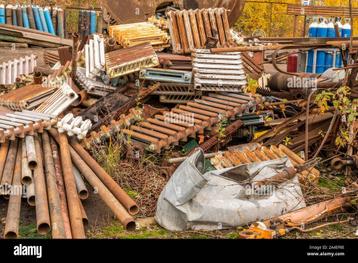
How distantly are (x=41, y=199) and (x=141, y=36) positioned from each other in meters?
4.82

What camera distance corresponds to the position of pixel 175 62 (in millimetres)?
9812

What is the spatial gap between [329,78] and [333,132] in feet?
3.97

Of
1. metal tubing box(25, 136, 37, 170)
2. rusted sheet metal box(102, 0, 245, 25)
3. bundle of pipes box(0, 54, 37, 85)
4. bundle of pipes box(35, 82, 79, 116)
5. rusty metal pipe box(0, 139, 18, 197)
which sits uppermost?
rusted sheet metal box(102, 0, 245, 25)

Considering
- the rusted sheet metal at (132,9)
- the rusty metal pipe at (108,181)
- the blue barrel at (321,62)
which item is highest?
the rusted sheet metal at (132,9)

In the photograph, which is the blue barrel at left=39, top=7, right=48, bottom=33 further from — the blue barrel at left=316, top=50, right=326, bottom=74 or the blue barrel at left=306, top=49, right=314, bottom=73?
the blue barrel at left=316, top=50, right=326, bottom=74

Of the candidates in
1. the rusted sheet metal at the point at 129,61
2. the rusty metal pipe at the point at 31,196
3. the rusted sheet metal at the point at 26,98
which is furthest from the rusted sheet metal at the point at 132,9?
the rusty metal pipe at the point at 31,196

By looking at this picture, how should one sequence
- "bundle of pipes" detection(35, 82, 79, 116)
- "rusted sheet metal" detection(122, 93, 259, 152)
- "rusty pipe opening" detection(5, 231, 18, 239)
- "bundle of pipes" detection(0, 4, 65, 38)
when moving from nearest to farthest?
1. "rusty pipe opening" detection(5, 231, 18, 239)
2. "rusted sheet metal" detection(122, 93, 259, 152)
3. "bundle of pipes" detection(35, 82, 79, 116)
4. "bundle of pipes" detection(0, 4, 65, 38)

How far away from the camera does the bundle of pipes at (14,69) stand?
426 inches

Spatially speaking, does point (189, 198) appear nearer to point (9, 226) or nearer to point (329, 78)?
point (9, 226)

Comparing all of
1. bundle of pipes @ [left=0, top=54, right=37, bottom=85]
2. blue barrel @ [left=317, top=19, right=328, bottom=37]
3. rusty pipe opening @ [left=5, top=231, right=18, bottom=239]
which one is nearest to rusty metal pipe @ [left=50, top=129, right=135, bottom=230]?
rusty pipe opening @ [left=5, top=231, right=18, bottom=239]

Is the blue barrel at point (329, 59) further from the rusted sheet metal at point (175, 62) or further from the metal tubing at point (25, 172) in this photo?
the metal tubing at point (25, 172)

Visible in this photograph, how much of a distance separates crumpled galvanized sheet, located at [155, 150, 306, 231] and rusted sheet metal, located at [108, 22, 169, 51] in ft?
13.3

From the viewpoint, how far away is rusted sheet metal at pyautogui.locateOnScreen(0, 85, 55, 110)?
8.80m

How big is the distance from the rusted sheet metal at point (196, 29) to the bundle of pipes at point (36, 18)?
7.26m
